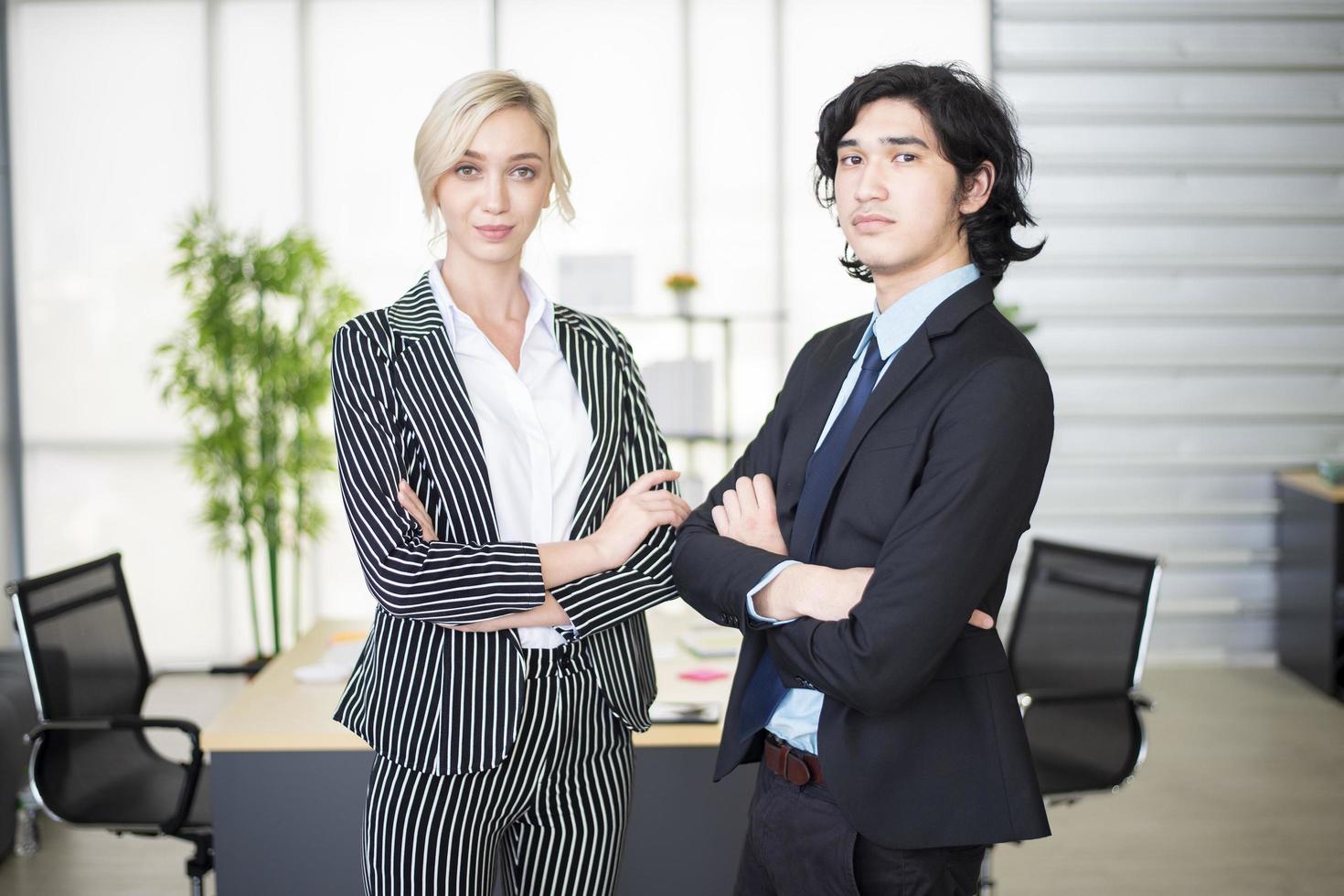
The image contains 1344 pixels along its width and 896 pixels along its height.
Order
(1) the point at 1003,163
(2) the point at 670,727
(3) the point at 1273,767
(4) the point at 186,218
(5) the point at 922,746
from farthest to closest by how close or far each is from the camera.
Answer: (4) the point at 186,218, (3) the point at 1273,767, (2) the point at 670,727, (1) the point at 1003,163, (5) the point at 922,746

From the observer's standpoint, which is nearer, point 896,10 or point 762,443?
point 762,443

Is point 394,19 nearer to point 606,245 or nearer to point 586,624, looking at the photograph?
point 606,245

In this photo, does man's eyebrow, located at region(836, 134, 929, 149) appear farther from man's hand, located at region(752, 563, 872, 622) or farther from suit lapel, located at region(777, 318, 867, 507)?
man's hand, located at region(752, 563, 872, 622)

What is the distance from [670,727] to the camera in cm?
281

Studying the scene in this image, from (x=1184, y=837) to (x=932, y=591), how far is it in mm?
3140

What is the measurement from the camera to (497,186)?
1.98 meters

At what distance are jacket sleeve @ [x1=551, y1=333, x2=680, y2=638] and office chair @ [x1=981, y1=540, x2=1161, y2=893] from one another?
1.48 meters

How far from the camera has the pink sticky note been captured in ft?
10.7

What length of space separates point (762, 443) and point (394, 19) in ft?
16.7

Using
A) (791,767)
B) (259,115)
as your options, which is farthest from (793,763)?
(259,115)

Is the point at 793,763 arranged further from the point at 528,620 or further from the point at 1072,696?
the point at 1072,696

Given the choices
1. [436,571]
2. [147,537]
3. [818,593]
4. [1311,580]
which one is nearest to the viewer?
[818,593]

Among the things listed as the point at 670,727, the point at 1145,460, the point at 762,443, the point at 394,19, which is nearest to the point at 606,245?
the point at 394,19

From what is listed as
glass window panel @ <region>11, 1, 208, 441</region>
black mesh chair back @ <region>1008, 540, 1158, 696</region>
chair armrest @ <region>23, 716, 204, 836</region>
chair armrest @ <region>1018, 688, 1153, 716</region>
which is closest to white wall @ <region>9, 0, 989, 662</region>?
glass window panel @ <region>11, 1, 208, 441</region>
